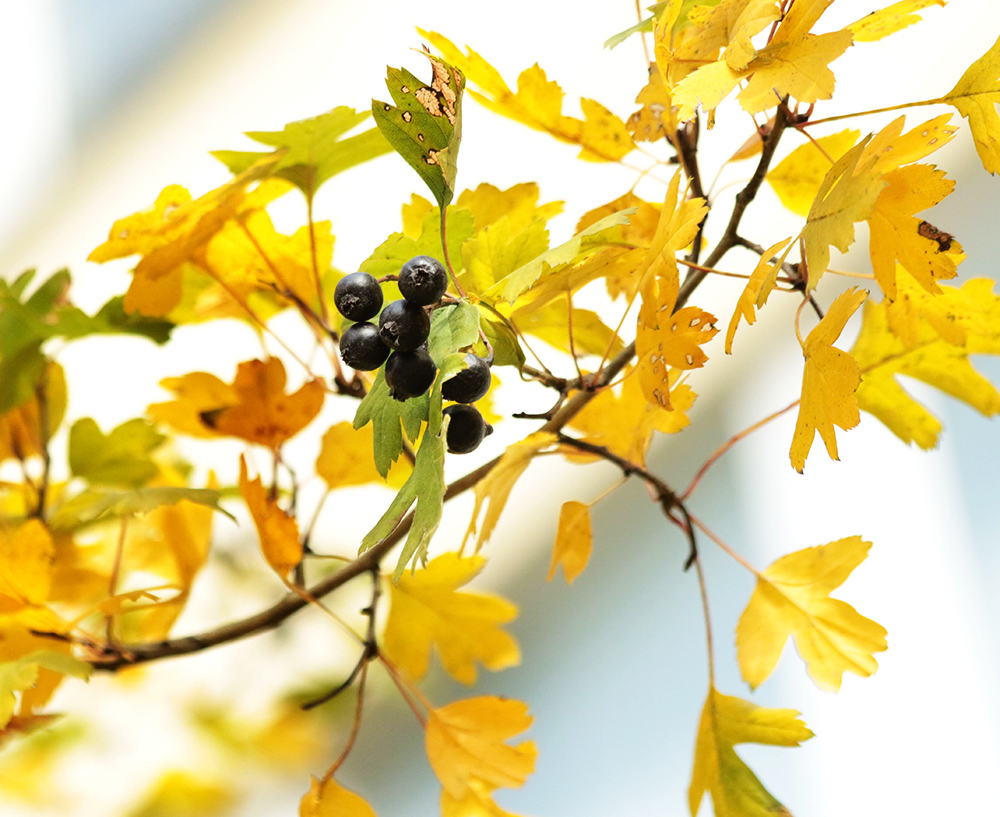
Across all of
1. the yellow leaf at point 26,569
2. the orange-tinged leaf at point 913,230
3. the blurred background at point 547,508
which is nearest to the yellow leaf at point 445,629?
the yellow leaf at point 26,569

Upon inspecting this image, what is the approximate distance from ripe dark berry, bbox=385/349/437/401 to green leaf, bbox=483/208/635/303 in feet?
0.11

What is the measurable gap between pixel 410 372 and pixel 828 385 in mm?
127

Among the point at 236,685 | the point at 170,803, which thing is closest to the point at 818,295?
the point at 236,685

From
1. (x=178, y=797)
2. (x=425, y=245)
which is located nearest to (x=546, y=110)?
(x=425, y=245)

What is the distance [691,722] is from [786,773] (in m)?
0.16

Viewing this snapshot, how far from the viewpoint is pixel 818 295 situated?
1328mm

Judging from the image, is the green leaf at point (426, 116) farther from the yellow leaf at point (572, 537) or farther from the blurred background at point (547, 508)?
the blurred background at point (547, 508)

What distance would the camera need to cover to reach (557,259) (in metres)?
0.28

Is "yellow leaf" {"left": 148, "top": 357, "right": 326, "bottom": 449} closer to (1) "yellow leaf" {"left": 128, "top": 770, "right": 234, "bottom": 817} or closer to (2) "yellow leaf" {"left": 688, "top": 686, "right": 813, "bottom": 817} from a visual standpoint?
(2) "yellow leaf" {"left": 688, "top": 686, "right": 813, "bottom": 817}

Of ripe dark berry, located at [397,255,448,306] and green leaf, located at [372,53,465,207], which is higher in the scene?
green leaf, located at [372,53,465,207]

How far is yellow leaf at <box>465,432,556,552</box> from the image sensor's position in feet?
0.95

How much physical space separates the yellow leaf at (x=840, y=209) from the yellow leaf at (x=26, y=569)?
1.15 ft

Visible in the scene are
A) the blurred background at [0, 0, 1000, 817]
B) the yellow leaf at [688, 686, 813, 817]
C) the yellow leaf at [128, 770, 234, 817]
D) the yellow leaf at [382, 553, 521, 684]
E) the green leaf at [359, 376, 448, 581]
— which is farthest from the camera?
the blurred background at [0, 0, 1000, 817]

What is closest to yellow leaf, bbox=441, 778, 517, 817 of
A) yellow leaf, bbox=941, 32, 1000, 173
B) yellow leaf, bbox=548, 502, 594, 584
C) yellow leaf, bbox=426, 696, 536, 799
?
yellow leaf, bbox=426, 696, 536, 799
